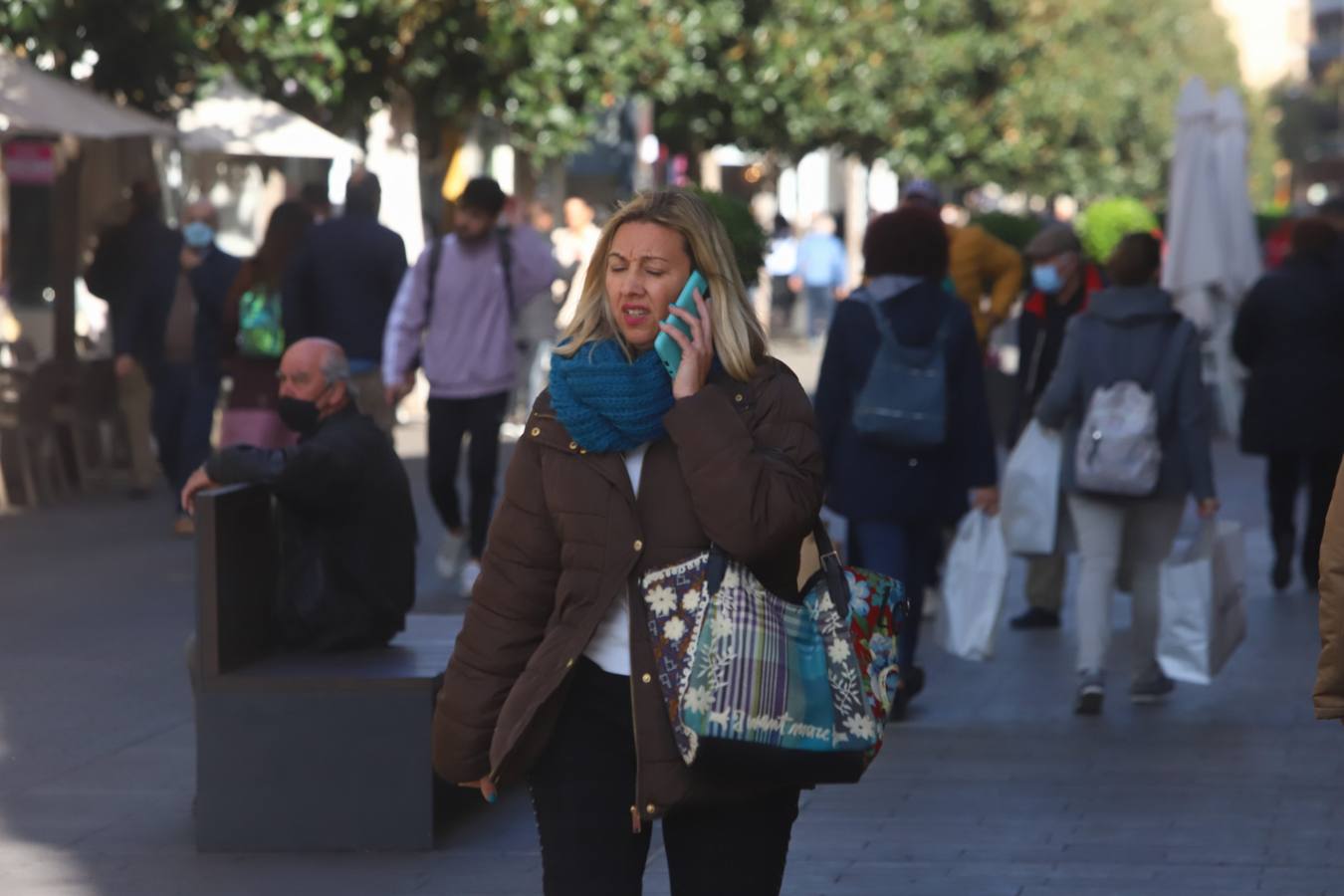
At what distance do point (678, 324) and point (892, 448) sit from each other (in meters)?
4.16

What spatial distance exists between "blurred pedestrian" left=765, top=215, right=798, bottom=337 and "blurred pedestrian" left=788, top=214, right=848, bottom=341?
0.90m

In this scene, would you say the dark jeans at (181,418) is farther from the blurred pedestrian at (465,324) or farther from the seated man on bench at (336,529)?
the seated man on bench at (336,529)

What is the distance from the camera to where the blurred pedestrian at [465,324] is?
10.9 m

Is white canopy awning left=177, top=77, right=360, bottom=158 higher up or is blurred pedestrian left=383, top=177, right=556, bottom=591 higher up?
white canopy awning left=177, top=77, right=360, bottom=158

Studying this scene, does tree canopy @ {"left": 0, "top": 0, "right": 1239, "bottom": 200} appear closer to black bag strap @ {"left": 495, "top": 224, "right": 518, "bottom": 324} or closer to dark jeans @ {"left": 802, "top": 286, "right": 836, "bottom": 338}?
dark jeans @ {"left": 802, "top": 286, "right": 836, "bottom": 338}

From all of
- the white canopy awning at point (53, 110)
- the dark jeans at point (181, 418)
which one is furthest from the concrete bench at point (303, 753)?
the white canopy awning at point (53, 110)

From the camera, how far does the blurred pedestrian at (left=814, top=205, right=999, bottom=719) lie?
812cm

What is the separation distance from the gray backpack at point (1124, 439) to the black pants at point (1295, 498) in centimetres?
338

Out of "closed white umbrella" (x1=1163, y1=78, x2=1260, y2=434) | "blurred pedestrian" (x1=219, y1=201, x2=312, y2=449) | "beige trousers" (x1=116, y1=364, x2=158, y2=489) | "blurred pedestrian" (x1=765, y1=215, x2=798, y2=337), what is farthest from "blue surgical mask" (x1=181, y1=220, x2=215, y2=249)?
"blurred pedestrian" (x1=765, y1=215, x2=798, y2=337)

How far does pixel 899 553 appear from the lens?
819 centimetres

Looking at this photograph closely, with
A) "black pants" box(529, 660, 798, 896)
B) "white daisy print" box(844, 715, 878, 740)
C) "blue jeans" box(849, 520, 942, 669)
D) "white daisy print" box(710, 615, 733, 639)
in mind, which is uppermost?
"white daisy print" box(710, 615, 733, 639)

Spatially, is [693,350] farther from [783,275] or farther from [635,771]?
[783,275]

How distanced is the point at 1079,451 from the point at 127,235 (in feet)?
26.2

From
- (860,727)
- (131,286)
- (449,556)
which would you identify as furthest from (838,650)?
(131,286)
